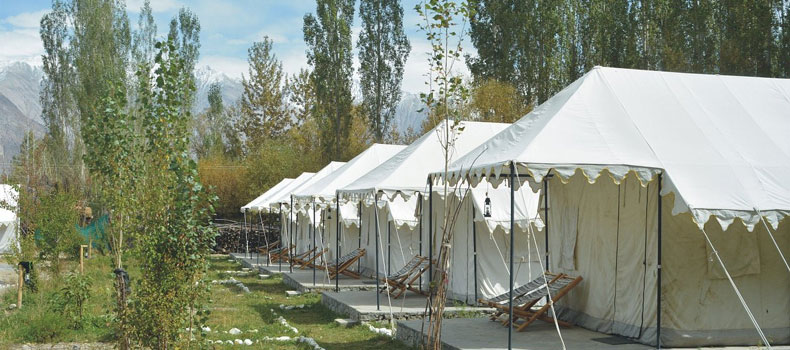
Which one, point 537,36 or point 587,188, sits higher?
point 537,36

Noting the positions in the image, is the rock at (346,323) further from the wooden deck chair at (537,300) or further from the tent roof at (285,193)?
the tent roof at (285,193)

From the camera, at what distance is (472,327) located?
9.12 metres

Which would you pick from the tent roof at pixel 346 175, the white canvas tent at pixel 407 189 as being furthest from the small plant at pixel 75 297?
the tent roof at pixel 346 175

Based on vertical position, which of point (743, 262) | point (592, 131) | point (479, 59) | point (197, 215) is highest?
point (479, 59)

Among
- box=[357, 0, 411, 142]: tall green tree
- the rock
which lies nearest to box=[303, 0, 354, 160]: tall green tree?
box=[357, 0, 411, 142]: tall green tree

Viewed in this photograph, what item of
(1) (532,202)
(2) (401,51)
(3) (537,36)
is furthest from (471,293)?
(2) (401,51)

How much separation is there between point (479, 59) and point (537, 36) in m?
2.62

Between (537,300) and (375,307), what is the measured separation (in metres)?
3.34

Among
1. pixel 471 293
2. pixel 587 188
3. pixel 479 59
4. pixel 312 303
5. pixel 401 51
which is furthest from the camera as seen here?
pixel 401 51

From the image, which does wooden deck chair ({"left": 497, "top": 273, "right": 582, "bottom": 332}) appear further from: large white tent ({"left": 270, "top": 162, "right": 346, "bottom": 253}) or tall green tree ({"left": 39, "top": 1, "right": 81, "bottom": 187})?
tall green tree ({"left": 39, "top": 1, "right": 81, "bottom": 187})

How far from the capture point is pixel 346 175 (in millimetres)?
A: 17125

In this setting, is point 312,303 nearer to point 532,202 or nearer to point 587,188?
point 532,202

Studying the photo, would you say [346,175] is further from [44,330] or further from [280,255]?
[44,330]

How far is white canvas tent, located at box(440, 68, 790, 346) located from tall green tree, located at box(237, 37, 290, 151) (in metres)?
39.0
